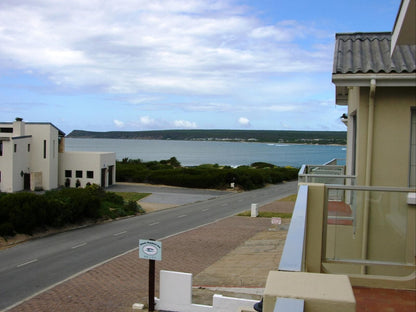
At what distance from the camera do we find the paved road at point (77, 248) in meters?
15.4

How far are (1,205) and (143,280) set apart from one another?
12.2 m

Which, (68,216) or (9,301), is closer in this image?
(9,301)

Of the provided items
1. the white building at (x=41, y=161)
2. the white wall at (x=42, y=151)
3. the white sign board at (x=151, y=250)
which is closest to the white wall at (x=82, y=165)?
the white building at (x=41, y=161)

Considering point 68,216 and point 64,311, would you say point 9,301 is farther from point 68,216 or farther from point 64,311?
point 68,216

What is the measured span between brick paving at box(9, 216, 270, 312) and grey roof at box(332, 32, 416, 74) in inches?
338

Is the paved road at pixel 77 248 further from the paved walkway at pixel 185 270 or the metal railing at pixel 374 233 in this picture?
the metal railing at pixel 374 233

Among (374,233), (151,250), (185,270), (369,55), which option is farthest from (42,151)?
(374,233)

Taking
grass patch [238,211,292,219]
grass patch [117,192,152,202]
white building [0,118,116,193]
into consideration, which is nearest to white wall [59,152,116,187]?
white building [0,118,116,193]

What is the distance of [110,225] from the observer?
28156 mm

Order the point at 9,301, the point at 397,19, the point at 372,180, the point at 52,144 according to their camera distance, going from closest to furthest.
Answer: the point at 397,19, the point at 372,180, the point at 9,301, the point at 52,144

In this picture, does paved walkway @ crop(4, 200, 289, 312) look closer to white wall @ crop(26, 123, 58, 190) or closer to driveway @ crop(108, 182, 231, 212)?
driveway @ crop(108, 182, 231, 212)

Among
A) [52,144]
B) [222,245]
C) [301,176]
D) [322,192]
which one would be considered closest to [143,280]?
[222,245]

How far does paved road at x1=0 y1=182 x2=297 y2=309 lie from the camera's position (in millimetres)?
15352

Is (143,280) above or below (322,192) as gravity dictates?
below
